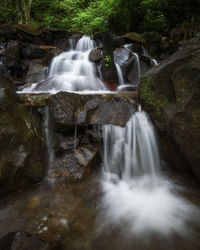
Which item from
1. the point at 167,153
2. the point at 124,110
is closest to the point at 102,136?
the point at 124,110

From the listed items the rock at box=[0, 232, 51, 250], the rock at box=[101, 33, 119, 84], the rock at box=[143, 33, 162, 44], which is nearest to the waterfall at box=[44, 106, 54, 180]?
the rock at box=[0, 232, 51, 250]

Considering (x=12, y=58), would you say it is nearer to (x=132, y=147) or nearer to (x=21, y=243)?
(x=132, y=147)

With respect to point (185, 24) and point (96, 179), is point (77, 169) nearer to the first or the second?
point (96, 179)

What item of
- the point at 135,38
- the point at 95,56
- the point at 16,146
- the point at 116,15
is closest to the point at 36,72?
the point at 95,56

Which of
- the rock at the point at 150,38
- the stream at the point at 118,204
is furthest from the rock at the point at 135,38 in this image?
the stream at the point at 118,204

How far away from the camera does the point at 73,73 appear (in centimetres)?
690

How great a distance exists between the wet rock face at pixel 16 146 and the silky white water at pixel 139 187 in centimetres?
154

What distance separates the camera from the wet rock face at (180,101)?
2.71 metres

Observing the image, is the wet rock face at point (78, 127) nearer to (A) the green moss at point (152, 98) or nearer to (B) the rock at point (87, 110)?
(B) the rock at point (87, 110)

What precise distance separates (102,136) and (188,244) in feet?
8.07

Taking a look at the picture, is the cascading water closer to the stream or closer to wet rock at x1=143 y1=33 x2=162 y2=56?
the stream

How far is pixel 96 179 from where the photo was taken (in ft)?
11.1

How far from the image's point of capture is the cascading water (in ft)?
18.6

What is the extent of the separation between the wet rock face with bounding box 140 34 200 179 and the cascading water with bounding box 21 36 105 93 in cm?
289
